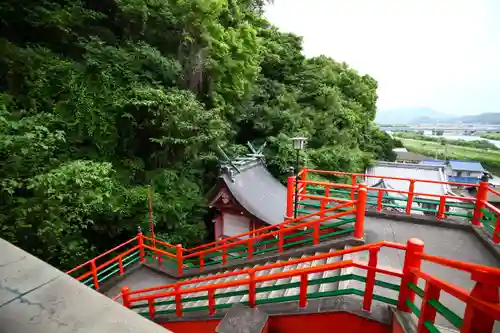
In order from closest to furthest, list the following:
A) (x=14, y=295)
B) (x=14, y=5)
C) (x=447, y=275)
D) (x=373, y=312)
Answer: (x=14, y=295) < (x=373, y=312) < (x=447, y=275) < (x=14, y=5)

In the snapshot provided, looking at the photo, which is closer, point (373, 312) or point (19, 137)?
point (373, 312)

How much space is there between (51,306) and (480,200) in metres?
7.89

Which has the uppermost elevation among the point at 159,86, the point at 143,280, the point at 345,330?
the point at 159,86

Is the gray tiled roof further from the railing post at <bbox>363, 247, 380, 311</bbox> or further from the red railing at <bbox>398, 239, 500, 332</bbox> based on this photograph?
the red railing at <bbox>398, 239, 500, 332</bbox>

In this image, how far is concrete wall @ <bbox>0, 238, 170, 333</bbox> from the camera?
107 cm

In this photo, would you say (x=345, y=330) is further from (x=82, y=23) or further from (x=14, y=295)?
(x=82, y=23)

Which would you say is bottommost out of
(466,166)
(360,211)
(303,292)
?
(466,166)

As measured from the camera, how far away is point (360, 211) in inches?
213

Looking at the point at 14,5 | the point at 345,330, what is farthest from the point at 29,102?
the point at 345,330

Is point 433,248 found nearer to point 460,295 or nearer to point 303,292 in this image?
point 303,292

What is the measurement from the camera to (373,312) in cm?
368

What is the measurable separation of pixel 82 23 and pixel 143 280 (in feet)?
31.8

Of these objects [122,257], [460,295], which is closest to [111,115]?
[122,257]

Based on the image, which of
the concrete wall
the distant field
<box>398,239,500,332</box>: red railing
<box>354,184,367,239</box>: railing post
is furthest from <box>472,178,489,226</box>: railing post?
the distant field
